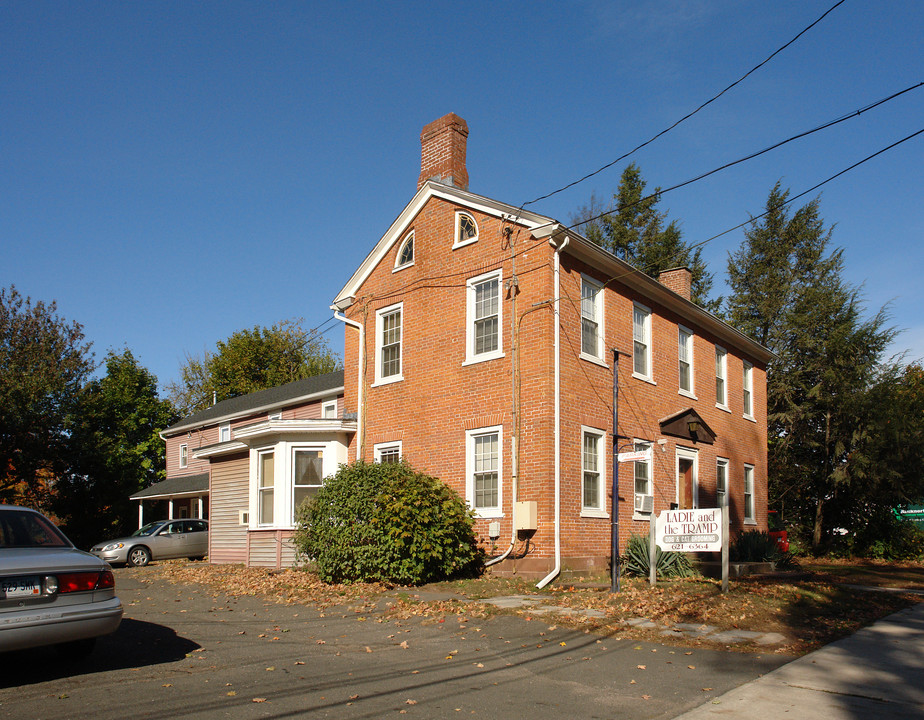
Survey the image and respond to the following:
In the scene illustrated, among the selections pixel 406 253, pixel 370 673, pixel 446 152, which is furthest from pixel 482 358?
pixel 370 673

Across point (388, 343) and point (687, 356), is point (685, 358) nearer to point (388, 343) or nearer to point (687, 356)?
point (687, 356)

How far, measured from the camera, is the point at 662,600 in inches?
472

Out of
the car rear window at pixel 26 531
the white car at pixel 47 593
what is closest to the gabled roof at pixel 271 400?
the car rear window at pixel 26 531

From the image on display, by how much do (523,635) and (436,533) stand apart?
15.0 feet

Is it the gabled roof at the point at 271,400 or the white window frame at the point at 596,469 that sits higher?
the gabled roof at the point at 271,400

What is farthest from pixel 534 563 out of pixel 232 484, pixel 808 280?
pixel 808 280

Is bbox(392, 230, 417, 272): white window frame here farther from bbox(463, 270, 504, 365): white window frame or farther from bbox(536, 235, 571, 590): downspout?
bbox(536, 235, 571, 590): downspout

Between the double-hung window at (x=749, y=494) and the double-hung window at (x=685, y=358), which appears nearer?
the double-hung window at (x=685, y=358)

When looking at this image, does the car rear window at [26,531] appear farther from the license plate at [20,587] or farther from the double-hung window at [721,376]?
the double-hung window at [721,376]

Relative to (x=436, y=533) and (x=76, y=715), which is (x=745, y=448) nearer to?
(x=436, y=533)

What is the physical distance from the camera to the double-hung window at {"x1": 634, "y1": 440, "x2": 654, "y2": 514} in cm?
1733

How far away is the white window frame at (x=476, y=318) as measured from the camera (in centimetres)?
1641

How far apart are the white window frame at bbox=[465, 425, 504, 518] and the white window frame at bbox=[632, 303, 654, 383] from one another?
4.02 m

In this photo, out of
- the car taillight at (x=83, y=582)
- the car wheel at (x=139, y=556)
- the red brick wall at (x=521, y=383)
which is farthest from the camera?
the car wheel at (x=139, y=556)
